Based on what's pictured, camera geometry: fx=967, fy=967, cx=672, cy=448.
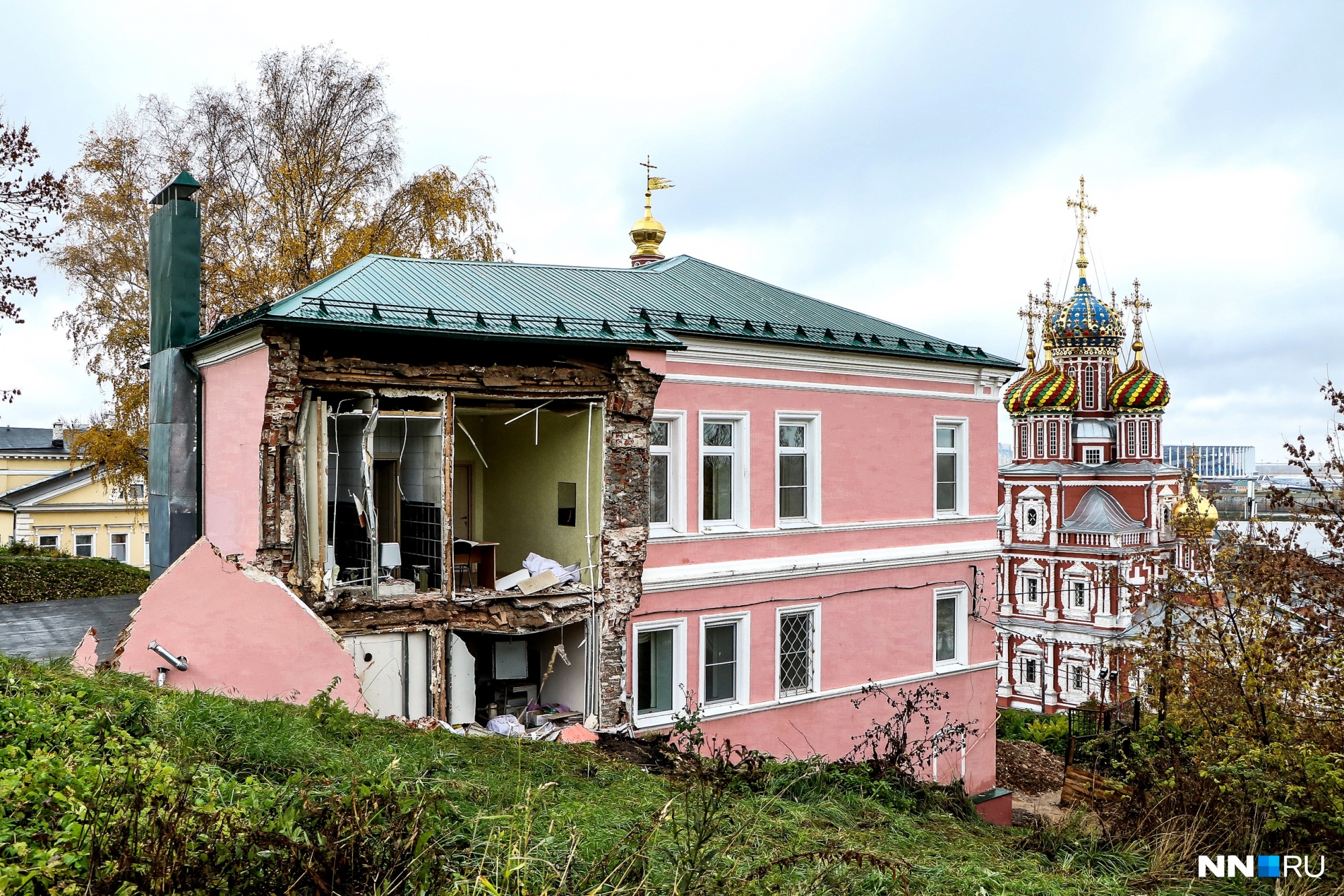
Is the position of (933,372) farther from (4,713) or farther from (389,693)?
(4,713)

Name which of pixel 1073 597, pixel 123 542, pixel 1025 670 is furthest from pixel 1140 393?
pixel 123 542

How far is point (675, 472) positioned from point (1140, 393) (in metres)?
40.5

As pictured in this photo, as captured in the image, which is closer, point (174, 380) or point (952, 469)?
point (174, 380)

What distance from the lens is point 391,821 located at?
4.71 metres

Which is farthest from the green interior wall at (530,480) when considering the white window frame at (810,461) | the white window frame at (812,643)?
the white window frame at (812,643)

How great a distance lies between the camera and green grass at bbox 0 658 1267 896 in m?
4.21

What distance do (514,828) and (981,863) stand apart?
4037 mm

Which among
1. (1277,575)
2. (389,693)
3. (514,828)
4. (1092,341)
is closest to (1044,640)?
(1092,341)

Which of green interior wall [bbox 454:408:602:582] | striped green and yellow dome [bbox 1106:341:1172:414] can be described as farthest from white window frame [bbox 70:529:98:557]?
striped green and yellow dome [bbox 1106:341:1172:414]

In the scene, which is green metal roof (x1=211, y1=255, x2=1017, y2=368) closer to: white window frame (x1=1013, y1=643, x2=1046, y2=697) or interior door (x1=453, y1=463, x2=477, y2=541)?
interior door (x1=453, y1=463, x2=477, y2=541)

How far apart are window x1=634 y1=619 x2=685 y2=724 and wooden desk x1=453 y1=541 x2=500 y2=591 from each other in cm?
210

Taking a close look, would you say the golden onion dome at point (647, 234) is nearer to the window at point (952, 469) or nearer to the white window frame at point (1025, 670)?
the window at point (952, 469)

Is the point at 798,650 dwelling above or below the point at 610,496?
below

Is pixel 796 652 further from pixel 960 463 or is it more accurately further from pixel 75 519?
pixel 75 519
